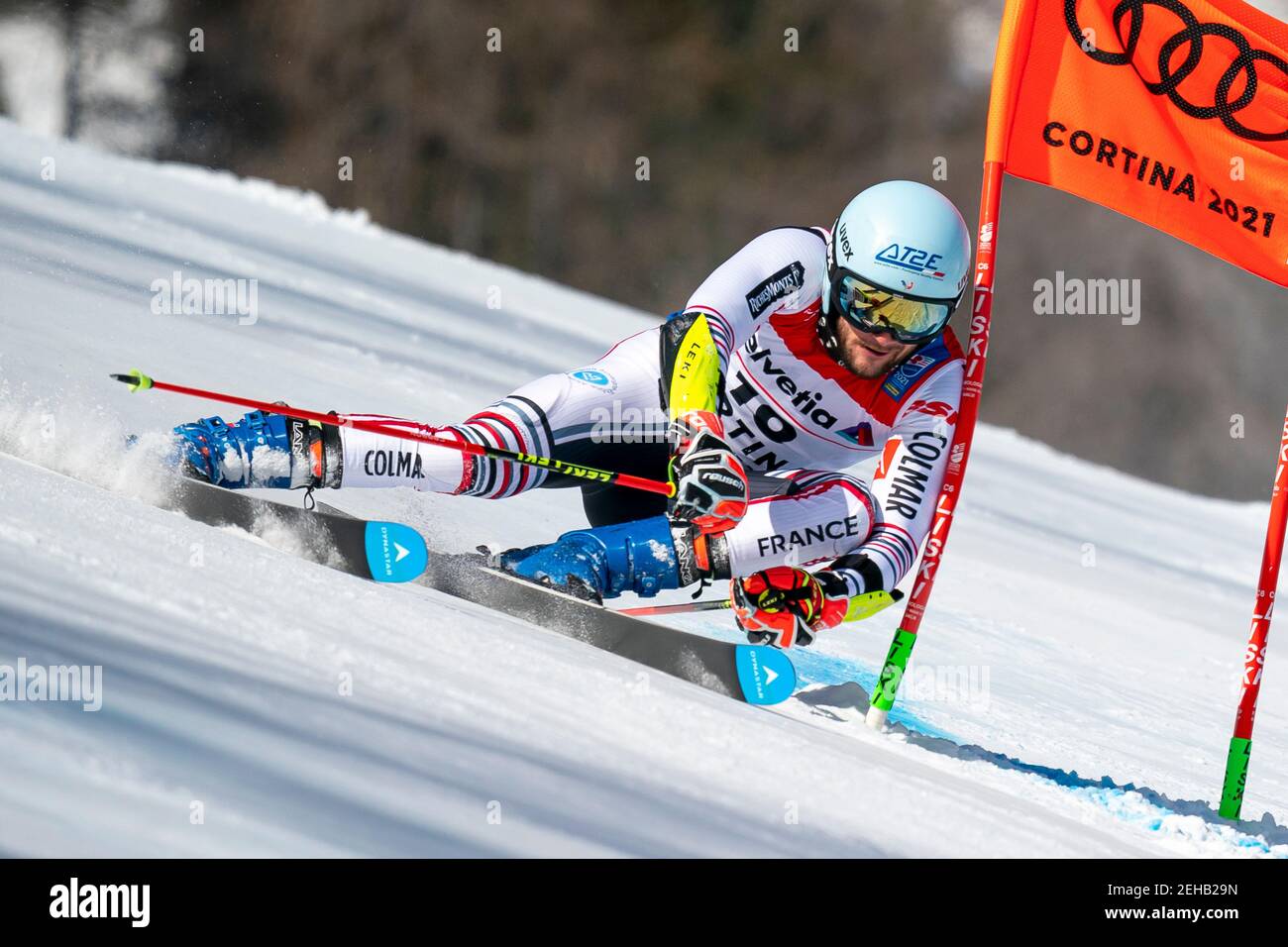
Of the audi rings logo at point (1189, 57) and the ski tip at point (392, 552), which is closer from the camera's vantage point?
the ski tip at point (392, 552)

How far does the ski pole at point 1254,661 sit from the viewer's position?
3.89 m

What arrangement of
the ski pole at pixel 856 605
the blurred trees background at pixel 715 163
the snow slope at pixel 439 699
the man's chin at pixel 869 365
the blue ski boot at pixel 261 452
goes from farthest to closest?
1. the blurred trees background at pixel 715 163
2. the man's chin at pixel 869 365
3. the ski pole at pixel 856 605
4. the blue ski boot at pixel 261 452
5. the snow slope at pixel 439 699

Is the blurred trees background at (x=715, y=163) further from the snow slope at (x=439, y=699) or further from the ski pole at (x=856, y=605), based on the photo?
the ski pole at (x=856, y=605)

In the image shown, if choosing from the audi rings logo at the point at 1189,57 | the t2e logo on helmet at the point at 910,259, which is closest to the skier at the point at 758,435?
the t2e logo on helmet at the point at 910,259

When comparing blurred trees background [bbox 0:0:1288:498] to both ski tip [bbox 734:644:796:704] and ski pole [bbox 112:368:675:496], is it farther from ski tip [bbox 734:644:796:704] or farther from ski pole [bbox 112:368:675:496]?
ski tip [bbox 734:644:796:704]

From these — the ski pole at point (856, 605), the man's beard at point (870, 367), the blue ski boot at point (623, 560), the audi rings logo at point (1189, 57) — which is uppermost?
the audi rings logo at point (1189, 57)

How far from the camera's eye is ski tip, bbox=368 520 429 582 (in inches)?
155

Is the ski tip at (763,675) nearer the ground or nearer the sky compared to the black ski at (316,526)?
nearer the ground

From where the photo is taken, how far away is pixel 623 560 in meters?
4.36

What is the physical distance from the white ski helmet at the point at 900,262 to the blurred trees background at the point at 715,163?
22037 millimetres
